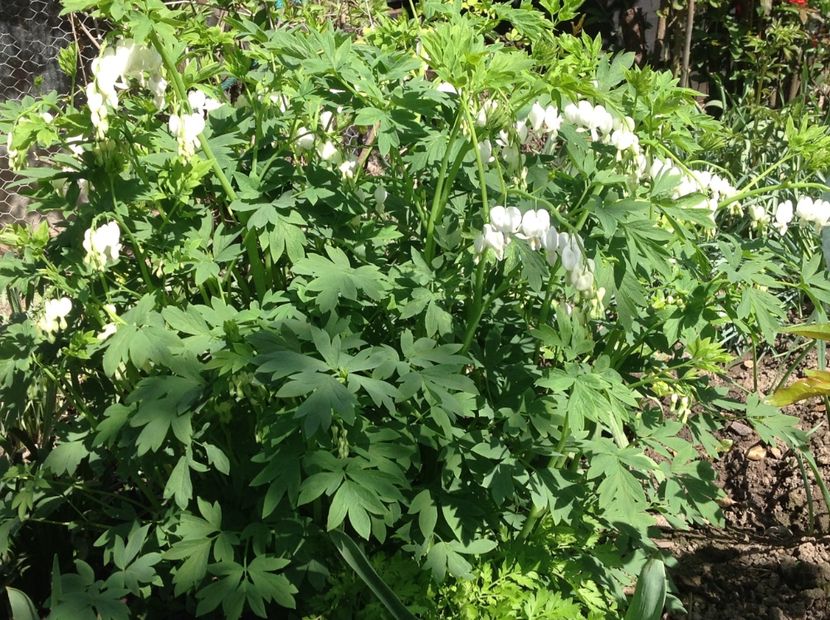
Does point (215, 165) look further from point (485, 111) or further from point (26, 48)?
point (26, 48)

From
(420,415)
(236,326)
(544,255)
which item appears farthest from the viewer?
(420,415)

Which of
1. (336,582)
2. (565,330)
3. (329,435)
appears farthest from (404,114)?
(336,582)

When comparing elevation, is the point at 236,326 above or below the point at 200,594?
above

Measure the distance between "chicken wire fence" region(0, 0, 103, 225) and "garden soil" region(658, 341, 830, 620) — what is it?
14.1ft

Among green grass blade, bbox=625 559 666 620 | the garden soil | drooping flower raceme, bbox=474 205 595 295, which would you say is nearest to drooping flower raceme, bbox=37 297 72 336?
drooping flower raceme, bbox=474 205 595 295

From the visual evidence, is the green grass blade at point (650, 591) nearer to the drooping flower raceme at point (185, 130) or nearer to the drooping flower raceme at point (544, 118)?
the drooping flower raceme at point (544, 118)

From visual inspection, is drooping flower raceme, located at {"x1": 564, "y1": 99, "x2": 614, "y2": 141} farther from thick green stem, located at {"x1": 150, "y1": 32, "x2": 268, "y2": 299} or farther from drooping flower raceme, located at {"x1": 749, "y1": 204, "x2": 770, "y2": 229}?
thick green stem, located at {"x1": 150, "y1": 32, "x2": 268, "y2": 299}

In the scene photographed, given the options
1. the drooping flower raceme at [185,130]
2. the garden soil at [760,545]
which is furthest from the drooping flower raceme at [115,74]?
the garden soil at [760,545]

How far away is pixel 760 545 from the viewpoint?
3.25 m

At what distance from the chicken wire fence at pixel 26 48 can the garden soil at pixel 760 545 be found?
14.1 ft

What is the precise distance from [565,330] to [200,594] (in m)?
1.17

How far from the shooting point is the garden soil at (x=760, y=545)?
3023 mm

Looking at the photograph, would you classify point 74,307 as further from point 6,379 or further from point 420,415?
point 420,415

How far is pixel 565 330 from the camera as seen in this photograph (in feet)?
7.25
